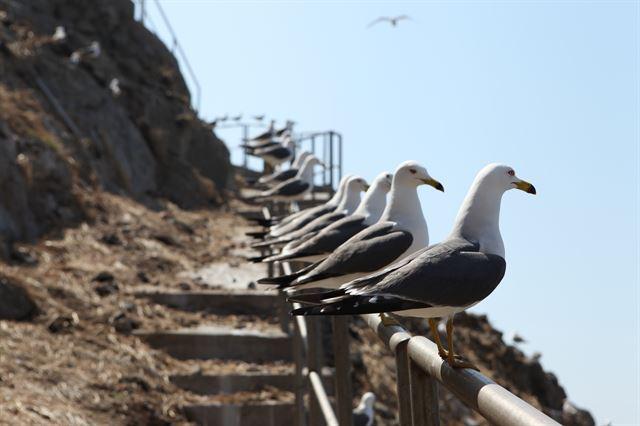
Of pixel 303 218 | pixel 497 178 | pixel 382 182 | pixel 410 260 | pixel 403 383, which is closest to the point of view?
pixel 403 383

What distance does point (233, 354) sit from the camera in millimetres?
9359

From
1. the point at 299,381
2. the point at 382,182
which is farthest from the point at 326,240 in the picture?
the point at 299,381

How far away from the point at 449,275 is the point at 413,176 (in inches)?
86.8

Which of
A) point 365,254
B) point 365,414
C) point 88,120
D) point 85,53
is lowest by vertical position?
point 365,414

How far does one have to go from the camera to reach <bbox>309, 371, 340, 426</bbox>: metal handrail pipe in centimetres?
502

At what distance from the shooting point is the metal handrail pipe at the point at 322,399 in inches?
198

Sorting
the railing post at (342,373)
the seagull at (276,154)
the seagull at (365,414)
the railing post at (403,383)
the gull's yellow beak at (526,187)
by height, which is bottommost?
the seagull at (365,414)

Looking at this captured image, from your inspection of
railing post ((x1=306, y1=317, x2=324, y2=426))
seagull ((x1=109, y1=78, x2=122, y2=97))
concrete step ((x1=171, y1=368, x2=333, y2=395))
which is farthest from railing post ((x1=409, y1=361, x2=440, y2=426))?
seagull ((x1=109, y1=78, x2=122, y2=97))

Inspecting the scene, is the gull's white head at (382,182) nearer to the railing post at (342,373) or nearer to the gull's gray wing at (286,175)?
the railing post at (342,373)

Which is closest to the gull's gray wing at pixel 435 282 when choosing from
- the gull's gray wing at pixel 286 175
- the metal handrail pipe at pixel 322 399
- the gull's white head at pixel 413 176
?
the metal handrail pipe at pixel 322 399

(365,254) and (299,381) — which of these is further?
(299,381)

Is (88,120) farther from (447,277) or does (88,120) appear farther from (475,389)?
(475,389)

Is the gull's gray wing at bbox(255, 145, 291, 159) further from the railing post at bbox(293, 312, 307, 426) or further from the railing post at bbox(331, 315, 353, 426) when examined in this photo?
the railing post at bbox(331, 315, 353, 426)

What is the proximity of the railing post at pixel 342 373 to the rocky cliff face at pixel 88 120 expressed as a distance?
6831 millimetres
